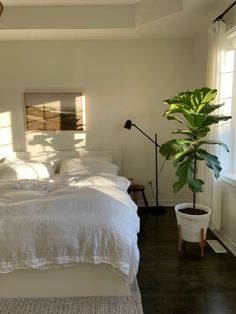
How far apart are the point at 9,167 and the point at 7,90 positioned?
1.28 metres

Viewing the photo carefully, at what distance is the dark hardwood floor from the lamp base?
78 cm

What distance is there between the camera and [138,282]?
90.5 inches

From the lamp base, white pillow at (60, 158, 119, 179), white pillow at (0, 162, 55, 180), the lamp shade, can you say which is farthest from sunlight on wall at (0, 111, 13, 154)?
the lamp base

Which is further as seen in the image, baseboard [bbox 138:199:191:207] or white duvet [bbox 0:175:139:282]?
baseboard [bbox 138:199:191:207]

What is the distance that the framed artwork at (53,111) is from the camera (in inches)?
161

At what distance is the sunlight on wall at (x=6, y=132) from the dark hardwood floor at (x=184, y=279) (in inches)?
99.2

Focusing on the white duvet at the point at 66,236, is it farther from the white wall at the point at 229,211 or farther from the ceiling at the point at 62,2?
the ceiling at the point at 62,2

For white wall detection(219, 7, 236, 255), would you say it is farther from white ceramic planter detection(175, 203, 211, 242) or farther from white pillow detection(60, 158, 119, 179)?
white pillow detection(60, 158, 119, 179)

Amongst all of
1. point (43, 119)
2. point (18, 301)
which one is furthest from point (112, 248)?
point (43, 119)

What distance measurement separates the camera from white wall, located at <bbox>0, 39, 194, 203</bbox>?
13.2 ft

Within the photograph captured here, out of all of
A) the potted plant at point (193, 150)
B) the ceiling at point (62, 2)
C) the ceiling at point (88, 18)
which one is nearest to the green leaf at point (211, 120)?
the potted plant at point (193, 150)

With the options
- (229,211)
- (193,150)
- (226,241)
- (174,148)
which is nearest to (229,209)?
(229,211)

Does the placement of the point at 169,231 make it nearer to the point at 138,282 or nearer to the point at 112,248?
the point at 138,282

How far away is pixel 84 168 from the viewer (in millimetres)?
3662
